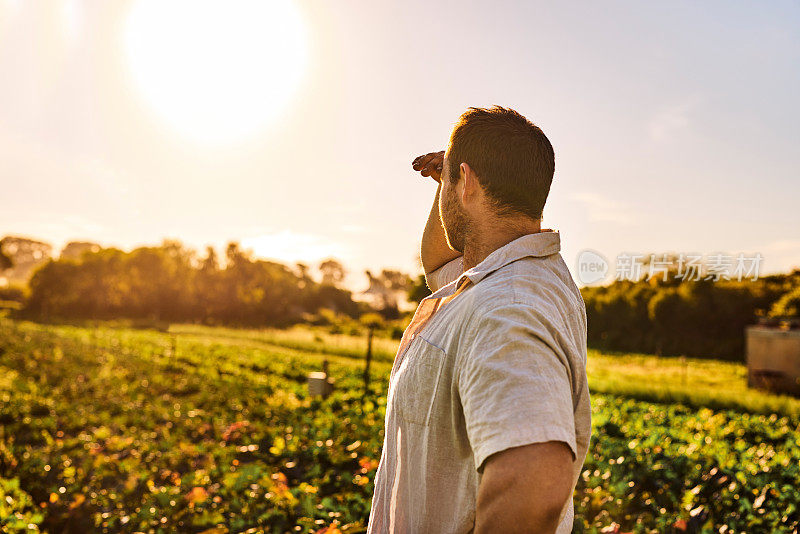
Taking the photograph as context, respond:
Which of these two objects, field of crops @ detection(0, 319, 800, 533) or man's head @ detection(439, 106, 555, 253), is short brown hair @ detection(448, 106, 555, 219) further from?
field of crops @ detection(0, 319, 800, 533)

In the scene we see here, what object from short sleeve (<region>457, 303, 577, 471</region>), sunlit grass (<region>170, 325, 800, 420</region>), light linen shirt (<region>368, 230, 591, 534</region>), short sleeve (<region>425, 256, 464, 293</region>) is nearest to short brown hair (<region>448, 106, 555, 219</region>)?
light linen shirt (<region>368, 230, 591, 534</region>)

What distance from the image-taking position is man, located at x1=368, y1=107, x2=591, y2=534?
103 centimetres

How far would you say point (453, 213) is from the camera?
60.1 inches

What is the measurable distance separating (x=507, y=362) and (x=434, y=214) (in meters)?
1.22

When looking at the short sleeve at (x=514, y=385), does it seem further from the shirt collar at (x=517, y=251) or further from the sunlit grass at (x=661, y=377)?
the sunlit grass at (x=661, y=377)

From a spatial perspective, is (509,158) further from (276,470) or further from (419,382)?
(276,470)

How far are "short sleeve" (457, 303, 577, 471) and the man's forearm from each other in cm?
109

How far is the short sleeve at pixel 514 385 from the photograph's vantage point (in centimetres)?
102

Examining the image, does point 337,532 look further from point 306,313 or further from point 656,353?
point 306,313

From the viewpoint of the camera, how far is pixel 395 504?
1427mm

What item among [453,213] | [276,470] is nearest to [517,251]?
[453,213]

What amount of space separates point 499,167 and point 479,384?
56cm

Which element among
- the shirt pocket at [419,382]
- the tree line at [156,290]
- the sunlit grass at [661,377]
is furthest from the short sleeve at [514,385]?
the tree line at [156,290]

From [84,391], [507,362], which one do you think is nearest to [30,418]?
[84,391]
